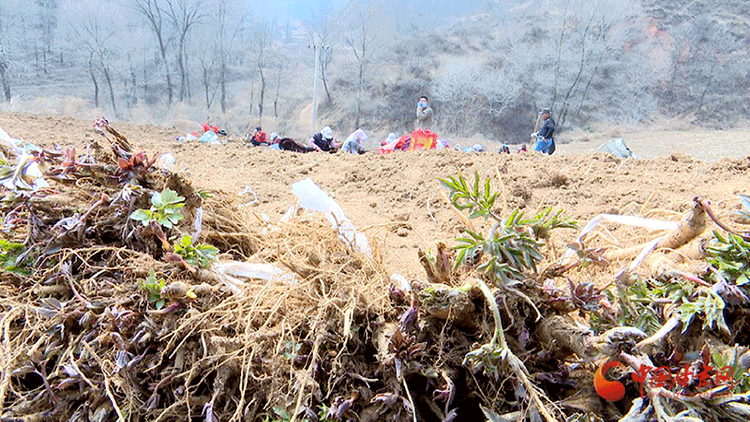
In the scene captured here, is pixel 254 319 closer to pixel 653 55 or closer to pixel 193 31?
pixel 193 31

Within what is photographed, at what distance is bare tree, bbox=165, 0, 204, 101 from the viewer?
21469 mm

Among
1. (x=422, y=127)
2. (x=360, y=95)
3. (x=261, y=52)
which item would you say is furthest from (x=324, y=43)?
(x=422, y=127)

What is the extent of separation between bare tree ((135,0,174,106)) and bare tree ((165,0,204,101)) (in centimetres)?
50

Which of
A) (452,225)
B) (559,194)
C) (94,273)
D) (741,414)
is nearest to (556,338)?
(741,414)

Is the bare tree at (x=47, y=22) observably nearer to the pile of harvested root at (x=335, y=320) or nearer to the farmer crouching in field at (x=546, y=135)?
the farmer crouching in field at (x=546, y=135)

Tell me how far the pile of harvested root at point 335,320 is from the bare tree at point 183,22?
22.9m

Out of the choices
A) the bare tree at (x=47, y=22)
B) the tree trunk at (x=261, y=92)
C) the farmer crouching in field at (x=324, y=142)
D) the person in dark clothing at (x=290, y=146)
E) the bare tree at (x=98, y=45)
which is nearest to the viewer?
the person in dark clothing at (x=290, y=146)

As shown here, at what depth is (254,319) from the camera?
1330mm

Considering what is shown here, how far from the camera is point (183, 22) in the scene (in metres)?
21.9

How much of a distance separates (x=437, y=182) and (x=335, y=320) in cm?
280

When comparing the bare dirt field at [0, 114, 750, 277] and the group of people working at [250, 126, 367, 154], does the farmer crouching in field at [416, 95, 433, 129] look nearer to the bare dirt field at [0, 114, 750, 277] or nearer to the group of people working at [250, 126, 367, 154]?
the group of people working at [250, 126, 367, 154]

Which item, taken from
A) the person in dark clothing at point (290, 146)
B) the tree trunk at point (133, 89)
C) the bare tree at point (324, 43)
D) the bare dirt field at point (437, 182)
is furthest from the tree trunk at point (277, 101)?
the bare dirt field at point (437, 182)

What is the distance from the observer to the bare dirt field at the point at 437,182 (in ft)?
9.26

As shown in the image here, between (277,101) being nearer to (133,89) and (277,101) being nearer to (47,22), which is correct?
(133,89)
